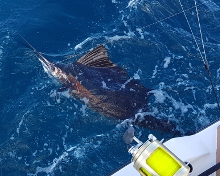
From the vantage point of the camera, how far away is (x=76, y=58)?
9.18m

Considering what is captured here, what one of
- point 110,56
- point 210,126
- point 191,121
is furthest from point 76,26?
point 210,126

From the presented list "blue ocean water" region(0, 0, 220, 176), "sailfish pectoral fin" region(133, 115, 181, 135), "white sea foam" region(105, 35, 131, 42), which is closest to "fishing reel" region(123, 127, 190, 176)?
"blue ocean water" region(0, 0, 220, 176)

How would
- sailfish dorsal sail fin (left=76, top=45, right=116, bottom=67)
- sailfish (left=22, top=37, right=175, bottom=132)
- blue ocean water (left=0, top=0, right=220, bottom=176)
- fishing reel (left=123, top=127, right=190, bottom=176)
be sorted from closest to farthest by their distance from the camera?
fishing reel (left=123, top=127, right=190, bottom=176) → blue ocean water (left=0, top=0, right=220, bottom=176) → sailfish (left=22, top=37, right=175, bottom=132) → sailfish dorsal sail fin (left=76, top=45, right=116, bottom=67)

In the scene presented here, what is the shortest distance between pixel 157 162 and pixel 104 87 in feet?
15.0

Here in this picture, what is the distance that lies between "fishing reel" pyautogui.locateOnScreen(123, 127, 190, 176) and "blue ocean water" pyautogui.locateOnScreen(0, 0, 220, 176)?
3.19 m

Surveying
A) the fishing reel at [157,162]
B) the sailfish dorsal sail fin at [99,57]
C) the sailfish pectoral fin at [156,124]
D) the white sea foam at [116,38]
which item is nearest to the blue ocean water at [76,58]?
the white sea foam at [116,38]

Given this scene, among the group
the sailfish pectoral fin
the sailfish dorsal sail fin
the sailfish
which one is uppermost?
the sailfish dorsal sail fin

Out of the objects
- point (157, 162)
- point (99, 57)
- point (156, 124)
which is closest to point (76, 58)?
point (99, 57)

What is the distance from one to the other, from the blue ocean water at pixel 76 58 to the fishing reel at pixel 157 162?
10.5 ft

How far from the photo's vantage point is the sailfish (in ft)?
25.1

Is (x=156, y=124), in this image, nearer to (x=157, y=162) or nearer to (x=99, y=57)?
(x=99, y=57)

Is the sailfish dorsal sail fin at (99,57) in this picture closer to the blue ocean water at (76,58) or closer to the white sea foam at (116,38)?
the blue ocean water at (76,58)

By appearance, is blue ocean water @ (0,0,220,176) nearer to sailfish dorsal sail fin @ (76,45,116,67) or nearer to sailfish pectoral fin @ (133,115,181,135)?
sailfish pectoral fin @ (133,115,181,135)

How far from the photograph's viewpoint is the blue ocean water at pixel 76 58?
284 inches
